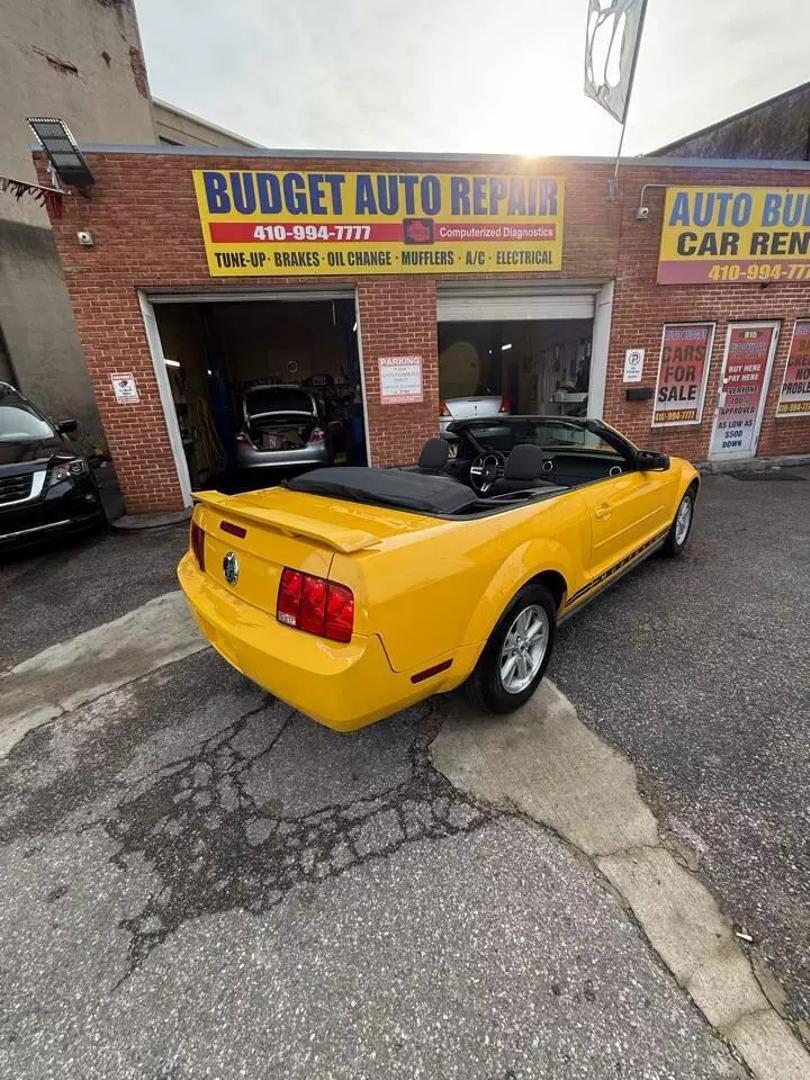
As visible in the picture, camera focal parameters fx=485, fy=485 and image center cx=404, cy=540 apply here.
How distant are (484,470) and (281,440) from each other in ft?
16.8

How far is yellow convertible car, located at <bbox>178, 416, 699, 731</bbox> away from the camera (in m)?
1.83

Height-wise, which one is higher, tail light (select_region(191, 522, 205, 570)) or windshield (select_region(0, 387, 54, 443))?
windshield (select_region(0, 387, 54, 443))

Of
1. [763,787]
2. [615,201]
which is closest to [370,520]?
[763,787]

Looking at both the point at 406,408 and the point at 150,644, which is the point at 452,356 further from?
the point at 150,644

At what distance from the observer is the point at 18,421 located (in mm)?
5547

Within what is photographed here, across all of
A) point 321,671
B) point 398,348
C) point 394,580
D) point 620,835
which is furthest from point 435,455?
point 398,348

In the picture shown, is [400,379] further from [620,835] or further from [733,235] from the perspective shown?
[620,835]

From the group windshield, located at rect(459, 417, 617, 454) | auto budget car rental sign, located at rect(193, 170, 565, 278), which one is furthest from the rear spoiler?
auto budget car rental sign, located at rect(193, 170, 565, 278)

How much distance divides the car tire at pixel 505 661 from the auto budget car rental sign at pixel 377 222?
565 cm

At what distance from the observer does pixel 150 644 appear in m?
3.45

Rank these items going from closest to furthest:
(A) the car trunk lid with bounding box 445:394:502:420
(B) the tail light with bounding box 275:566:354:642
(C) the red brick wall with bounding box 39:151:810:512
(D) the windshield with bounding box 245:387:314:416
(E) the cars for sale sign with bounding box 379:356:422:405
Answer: (B) the tail light with bounding box 275:566:354:642 → (C) the red brick wall with bounding box 39:151:810:512 → (E) the cars for sale sign with bounding box 379:356:422:405 → (A) the car trunk lid with bounding box 445:394:502:420 → (D) the windshield with bounding box 245:387:314:416

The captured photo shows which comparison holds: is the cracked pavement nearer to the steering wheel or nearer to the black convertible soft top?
the black convertible soft top

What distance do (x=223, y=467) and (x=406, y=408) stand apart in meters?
5.53

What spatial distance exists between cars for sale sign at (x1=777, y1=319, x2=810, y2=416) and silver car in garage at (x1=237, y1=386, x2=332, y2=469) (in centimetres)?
798
